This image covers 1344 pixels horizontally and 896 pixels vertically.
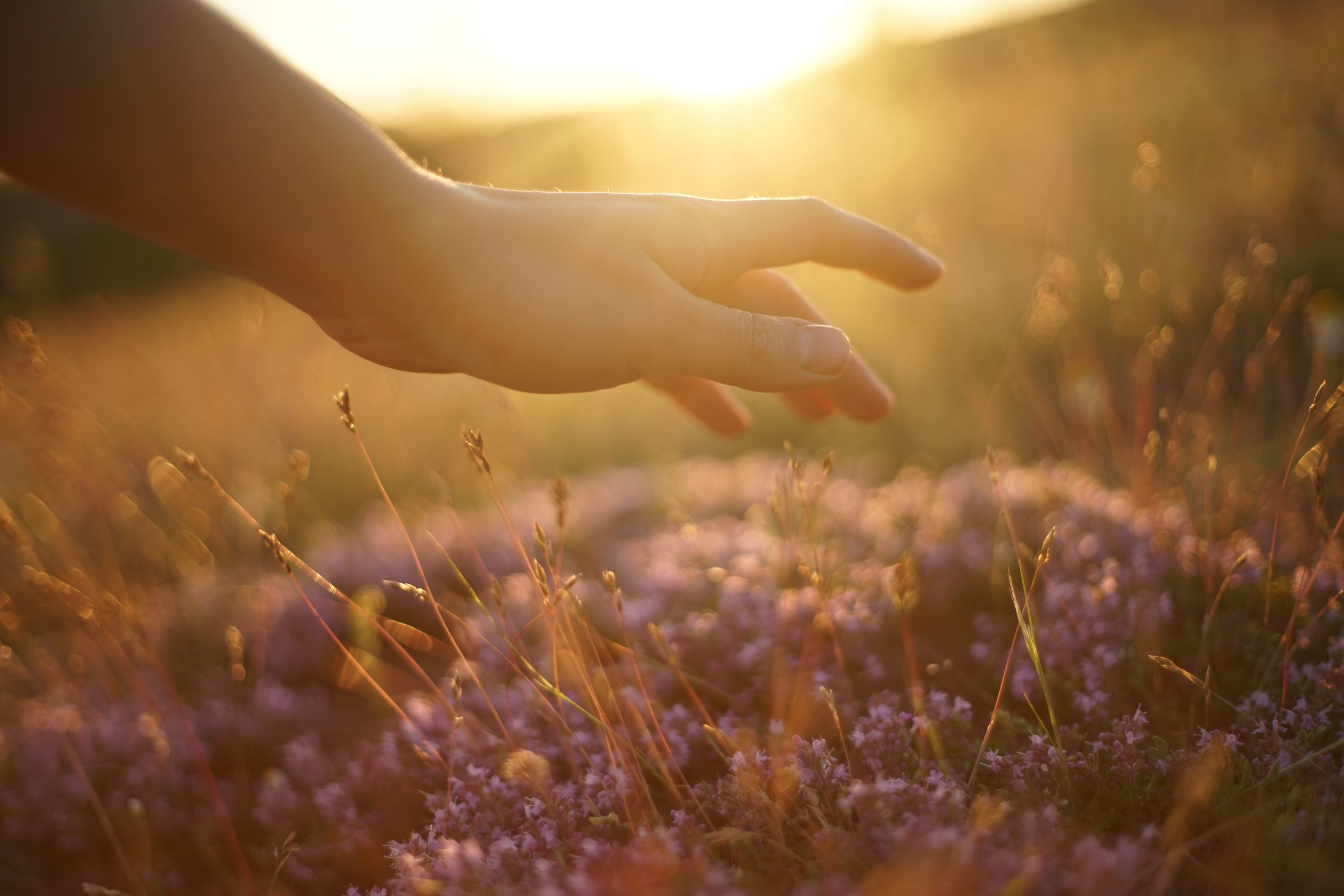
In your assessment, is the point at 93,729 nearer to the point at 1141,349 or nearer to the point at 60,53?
the point at 60,53

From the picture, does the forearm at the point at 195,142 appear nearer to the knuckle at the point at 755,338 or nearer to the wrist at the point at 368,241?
the wrist at the point at 368,241

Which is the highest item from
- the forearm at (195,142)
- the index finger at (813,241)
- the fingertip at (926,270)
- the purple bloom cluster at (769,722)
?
the forearm at (195,142)

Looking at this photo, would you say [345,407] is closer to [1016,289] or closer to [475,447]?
[475,447]

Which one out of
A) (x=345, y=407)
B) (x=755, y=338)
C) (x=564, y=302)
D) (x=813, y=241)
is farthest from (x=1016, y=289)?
(x=345, y=407)

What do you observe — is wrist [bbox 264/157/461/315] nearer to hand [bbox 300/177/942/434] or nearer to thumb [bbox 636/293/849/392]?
hand [bbox 300/177/942/434]

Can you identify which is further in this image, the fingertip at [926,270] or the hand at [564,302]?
the fingertip at [926,270]

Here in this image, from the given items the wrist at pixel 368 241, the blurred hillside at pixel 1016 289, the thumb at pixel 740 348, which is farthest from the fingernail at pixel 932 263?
the wrist at pixel 368 241
